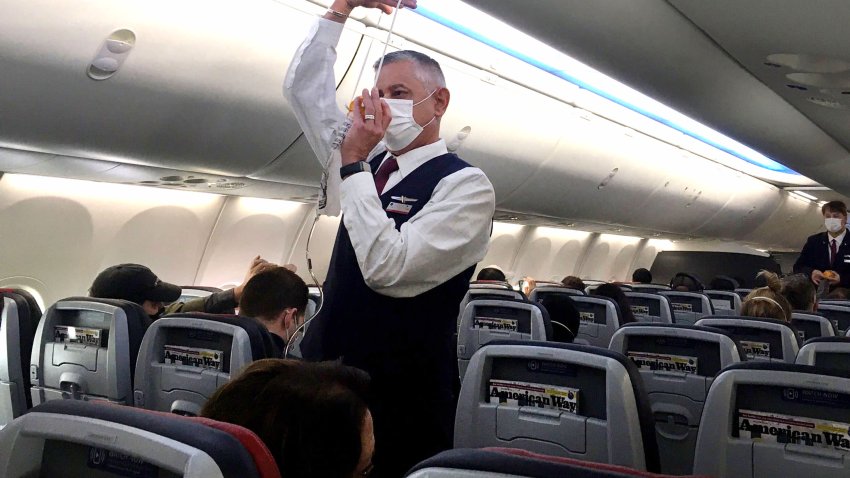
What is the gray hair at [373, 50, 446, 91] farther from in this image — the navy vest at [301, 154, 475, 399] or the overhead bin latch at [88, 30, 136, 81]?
the overhead bin latch at [88, 30, 136, 81]

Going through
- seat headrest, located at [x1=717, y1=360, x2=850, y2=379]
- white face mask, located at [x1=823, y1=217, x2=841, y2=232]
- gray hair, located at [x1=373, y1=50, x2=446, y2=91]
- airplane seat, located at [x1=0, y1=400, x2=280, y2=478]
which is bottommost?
airplane seat, located at [x1=0, y1=400, x2=280, y2=478]

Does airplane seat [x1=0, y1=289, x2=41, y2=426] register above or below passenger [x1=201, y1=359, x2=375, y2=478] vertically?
below

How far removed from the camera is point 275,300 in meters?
3.54

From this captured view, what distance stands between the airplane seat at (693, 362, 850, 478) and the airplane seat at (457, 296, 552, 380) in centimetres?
226

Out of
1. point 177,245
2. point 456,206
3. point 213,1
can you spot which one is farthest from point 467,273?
point 177,245

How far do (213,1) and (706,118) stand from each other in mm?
5022

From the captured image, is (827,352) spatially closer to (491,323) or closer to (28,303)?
(491,323)

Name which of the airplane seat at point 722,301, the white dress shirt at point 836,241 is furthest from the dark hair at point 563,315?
the white dress shirt at point 836,241

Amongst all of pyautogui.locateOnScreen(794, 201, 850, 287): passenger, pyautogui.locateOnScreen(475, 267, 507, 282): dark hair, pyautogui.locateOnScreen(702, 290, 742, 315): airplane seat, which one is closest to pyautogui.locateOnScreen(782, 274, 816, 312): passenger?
pyautogui.locateOnScreen(702, 290, 742, 315): airplane seat

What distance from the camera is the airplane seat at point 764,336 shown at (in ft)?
13.8

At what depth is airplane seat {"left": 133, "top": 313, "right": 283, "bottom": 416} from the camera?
117 inches

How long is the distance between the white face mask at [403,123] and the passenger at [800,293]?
16.2 feet

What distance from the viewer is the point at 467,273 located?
2.24 metres

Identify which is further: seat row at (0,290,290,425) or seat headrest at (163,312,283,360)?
seat row at (0,290,290,425)
